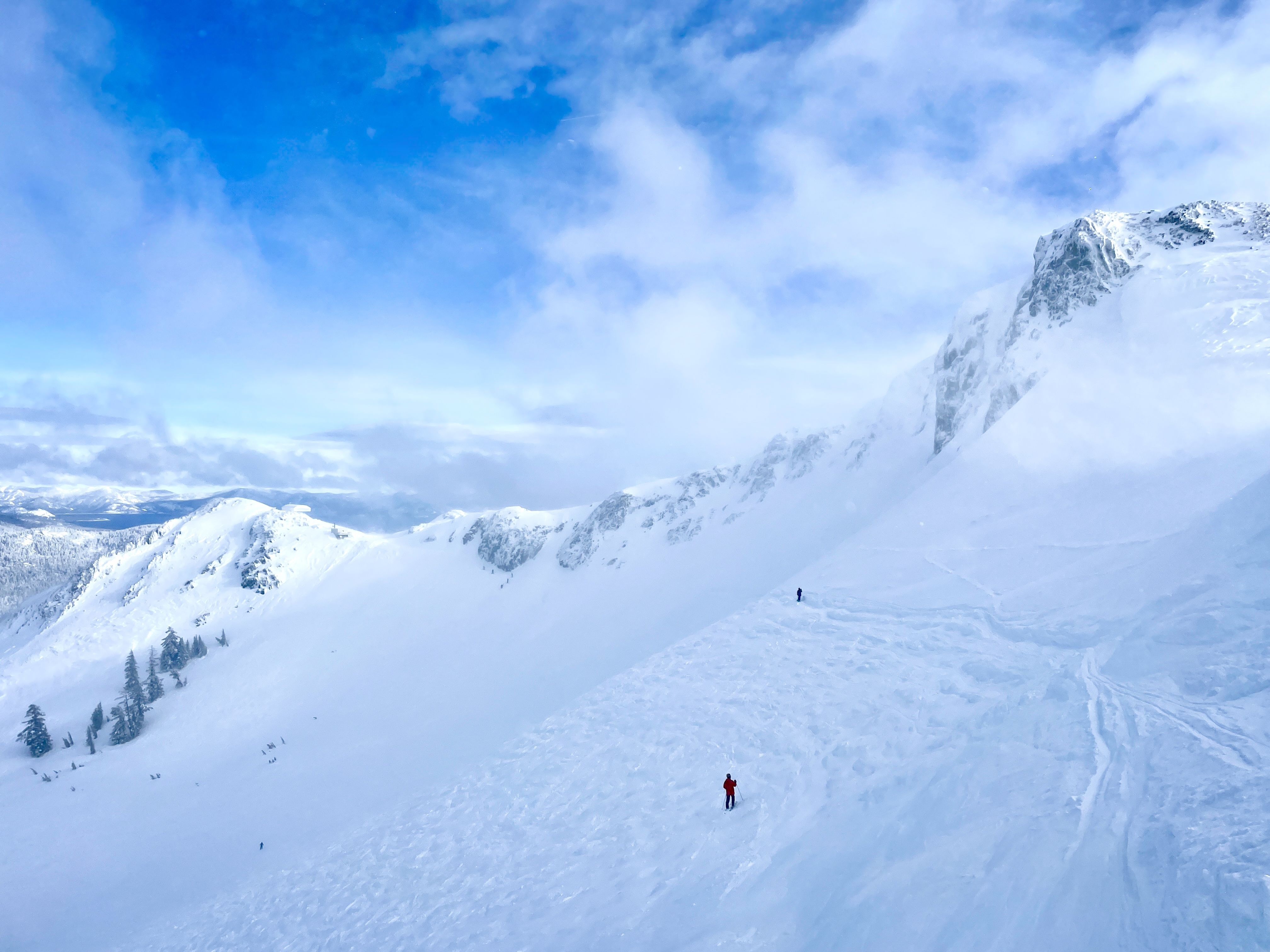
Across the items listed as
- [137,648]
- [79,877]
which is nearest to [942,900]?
[79,877]

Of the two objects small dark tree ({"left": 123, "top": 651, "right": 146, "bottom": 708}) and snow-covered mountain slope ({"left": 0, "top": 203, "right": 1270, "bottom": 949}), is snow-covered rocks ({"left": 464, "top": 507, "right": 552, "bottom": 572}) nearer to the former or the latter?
snow-covered mountain slope ({"left": 0, "top": 203, "right": 1270, "bottom": 949})

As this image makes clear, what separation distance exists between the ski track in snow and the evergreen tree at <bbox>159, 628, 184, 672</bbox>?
77.0 meters

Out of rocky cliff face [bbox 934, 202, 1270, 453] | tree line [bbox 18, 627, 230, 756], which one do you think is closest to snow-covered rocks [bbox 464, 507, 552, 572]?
tree line [bbox 18, 627, 230, 756]

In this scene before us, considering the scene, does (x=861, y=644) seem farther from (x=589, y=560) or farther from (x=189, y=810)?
(x=589, y=560)

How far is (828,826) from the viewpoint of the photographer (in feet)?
39.5

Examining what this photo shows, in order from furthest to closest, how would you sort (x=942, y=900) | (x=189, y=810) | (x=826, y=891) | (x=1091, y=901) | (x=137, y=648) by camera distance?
(x=137, y=648) → (x=189, y=810) → (x=826, y=891) → (x=942, y=900) → (x=1091, y=901)

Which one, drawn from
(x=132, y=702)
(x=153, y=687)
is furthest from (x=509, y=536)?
(x=132, y=702)

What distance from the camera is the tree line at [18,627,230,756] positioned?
62.5m

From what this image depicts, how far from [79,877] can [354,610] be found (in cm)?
5660

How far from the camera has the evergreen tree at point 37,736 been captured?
6231 centimetres

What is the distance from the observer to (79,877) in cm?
A: 3681

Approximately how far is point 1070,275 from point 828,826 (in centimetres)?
5451

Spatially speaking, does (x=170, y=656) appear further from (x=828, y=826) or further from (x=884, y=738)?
(x=884, y=738)

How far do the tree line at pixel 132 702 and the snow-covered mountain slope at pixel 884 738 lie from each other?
2.49 m
